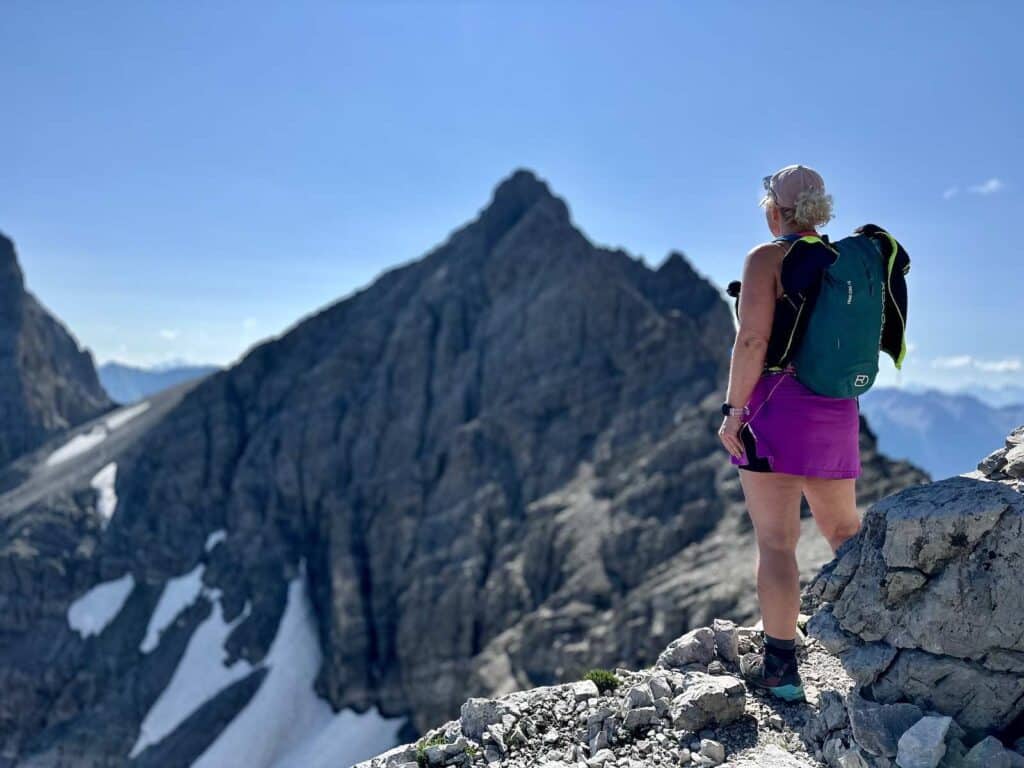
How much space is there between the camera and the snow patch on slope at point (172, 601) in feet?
255

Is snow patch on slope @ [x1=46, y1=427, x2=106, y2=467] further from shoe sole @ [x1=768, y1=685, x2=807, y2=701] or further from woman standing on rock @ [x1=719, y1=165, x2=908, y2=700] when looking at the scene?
woman standing on rock @ [x1=719, y1=165, x2=908, y2=700]

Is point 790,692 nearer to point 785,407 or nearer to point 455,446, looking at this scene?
point 785,407

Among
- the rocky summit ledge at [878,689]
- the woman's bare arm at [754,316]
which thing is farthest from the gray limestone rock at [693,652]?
the woman's bare arm at [754,316]

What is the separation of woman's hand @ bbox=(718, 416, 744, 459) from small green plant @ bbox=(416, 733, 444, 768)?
4388 millimetres

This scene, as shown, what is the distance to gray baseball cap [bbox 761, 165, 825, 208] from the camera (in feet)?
22.2

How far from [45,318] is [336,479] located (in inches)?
3368

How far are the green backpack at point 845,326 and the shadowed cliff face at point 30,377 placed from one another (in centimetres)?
13052

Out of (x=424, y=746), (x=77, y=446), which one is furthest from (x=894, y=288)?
(x=77, y=446)

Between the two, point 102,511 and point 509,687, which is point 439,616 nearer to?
point 509,687

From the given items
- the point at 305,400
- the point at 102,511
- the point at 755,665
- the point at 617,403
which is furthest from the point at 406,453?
the point at 755,665

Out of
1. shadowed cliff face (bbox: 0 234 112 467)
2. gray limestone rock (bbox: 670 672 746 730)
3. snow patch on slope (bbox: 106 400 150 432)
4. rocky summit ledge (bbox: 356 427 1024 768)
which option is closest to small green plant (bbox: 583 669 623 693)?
rocky summit ledge (bbox: 356 427 1024 768)

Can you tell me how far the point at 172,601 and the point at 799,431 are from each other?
286 ft

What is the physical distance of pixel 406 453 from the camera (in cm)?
8356

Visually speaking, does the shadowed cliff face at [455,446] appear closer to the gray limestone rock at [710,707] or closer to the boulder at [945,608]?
the gray limestone rock at [710,707]
